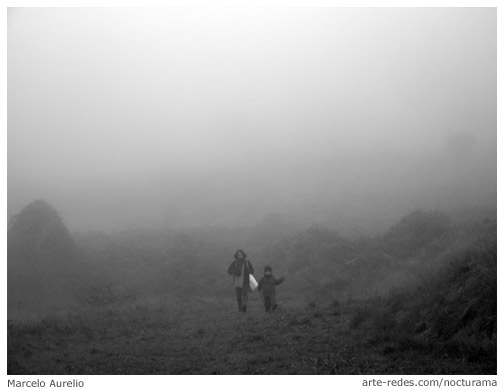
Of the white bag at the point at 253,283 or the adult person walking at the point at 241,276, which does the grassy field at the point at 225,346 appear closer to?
the adult person walking at the point at 241,276

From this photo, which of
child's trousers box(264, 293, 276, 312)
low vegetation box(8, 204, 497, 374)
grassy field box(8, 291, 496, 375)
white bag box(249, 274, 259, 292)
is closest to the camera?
grassy field box(8, 291, 496, 375)

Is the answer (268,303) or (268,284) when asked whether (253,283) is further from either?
(268,303)

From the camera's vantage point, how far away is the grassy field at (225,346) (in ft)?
24.0

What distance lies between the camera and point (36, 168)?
66.9m

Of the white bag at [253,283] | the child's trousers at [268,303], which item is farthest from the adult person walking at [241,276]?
the child's trousers at [268,303]

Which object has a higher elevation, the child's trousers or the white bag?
the white bag

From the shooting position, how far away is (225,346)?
30.1ft

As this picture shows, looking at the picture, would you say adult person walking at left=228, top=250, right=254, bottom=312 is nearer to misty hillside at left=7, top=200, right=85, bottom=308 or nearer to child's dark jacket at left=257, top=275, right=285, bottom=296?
child's dark jacket at left=257, top=275, right=285, bottom=296

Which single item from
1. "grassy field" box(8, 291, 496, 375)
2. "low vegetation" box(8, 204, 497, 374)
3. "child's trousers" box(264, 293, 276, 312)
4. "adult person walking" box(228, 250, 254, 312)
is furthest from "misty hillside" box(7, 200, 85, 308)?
"child's trousers" box(264, 293, 276, 312)

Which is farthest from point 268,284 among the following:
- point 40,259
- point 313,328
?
point 40,259

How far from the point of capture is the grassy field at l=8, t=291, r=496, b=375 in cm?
732

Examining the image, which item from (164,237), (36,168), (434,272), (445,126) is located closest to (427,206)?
(164,237)

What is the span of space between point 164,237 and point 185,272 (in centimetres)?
858
